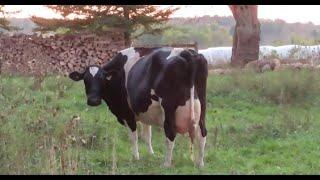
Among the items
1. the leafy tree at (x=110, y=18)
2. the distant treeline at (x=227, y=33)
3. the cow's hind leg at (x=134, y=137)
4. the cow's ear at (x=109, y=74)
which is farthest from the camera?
the distant treeline at (x=227, y=33)

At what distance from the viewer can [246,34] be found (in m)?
21.5

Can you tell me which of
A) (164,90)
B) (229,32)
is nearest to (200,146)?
(164,90)

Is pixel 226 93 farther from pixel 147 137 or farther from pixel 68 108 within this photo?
pixel 147 137

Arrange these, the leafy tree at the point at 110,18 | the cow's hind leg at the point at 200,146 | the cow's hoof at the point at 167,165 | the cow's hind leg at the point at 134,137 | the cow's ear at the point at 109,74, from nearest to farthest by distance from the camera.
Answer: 1. the cow's hoof at the point at 167,165
2. the cow's hind leg at the point at 200,146
3. the cow's hind leg at the point at 134,137
4. the cow's ear at the point at 109,74
5. the leafy tree at the point at 110,18

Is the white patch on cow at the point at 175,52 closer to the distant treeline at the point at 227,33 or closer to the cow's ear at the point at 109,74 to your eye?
the cow's ear at the point at 109,74

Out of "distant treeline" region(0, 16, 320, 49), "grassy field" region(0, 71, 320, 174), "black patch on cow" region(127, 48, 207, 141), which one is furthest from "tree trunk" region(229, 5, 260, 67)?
"black patch on cow" region(127, 48, 207, 141)

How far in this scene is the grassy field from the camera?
835 cm

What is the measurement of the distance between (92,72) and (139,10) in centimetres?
1537

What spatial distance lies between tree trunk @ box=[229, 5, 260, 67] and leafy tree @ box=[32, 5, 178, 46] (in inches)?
179

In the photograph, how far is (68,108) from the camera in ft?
43.8

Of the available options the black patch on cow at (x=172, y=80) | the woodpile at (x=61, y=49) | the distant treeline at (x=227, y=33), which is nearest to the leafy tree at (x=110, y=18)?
the woodpile at (x=61, y=49)

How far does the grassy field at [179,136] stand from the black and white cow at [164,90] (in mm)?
514

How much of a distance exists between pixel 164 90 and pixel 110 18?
15928 millimetres

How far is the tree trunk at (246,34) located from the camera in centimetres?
2150
